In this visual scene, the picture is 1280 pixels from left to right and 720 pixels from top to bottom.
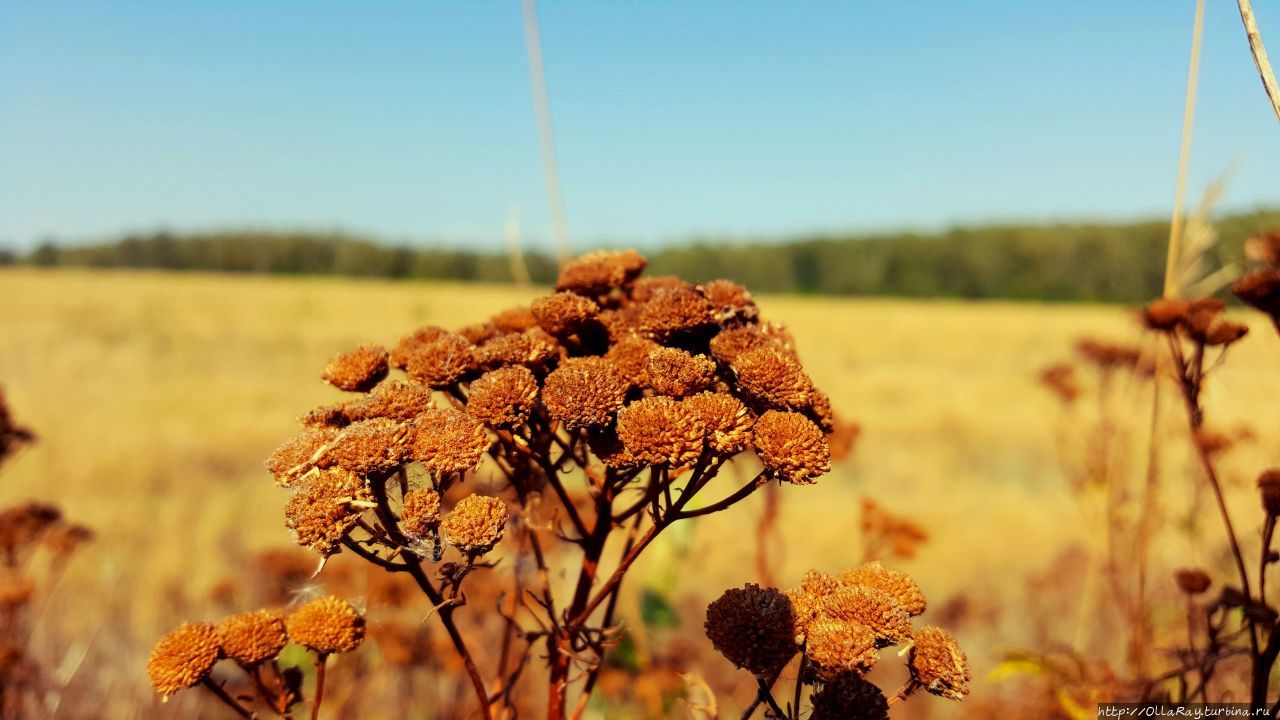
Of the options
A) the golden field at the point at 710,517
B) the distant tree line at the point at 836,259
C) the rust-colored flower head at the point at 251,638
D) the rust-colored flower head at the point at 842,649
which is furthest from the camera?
the distant tree line at the point at 836,259

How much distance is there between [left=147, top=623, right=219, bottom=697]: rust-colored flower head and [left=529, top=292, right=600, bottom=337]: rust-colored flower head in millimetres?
865

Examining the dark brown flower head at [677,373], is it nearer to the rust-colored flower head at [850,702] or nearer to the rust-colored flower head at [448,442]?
the rust-colored flower head at [448,442]

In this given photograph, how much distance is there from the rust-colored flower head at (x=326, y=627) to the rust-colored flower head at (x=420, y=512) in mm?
325

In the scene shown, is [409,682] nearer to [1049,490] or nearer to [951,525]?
[951,525]

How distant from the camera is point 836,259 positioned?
303ft

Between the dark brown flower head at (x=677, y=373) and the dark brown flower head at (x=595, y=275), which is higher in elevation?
the dark brown flower head at (x=595, y=275)

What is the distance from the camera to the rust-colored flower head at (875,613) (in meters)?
1.26

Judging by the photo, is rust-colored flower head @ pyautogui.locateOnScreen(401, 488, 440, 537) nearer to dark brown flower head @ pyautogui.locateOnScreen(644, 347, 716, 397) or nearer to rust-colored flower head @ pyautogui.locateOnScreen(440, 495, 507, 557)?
rust-colored flower head @ pyautogui.locateOnScreen(440, 495, 507, 557)

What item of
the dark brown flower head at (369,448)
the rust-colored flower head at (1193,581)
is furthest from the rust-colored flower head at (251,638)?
the rust-colored flower head at (1193,581)

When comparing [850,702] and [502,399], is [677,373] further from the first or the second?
[850,702]

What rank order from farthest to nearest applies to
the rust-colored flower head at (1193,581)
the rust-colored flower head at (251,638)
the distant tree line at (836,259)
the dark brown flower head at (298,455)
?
the distant tree line at (836,259)
the rust-colored flower head at (1193,581)
the rust-colored flower head at (251,638)
the dark brown flower head at (298,455)

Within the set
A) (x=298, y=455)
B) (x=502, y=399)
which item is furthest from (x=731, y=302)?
(x=298, y=455)

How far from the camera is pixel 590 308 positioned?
62.2 inches

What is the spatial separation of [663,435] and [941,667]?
Result: 61cm
